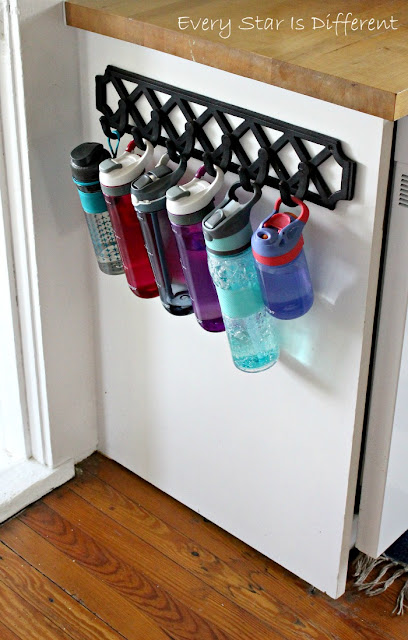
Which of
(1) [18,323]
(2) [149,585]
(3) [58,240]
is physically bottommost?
(2) [149,585]

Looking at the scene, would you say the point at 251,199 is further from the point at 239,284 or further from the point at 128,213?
the point at 128,213

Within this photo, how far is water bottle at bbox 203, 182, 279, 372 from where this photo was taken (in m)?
1.28

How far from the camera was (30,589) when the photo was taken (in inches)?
63.9

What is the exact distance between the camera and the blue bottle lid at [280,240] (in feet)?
4.03

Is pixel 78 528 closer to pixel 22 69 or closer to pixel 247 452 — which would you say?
pixel 247 452

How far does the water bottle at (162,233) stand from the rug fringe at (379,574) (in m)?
0.60

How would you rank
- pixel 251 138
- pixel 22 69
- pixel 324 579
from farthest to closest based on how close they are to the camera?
pixel 324 579
pixel 22 69
pixel 251 138

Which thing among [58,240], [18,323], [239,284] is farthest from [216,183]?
[18,323]

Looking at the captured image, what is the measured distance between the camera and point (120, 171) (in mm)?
1404

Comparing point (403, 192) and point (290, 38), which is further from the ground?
point (290, 38)

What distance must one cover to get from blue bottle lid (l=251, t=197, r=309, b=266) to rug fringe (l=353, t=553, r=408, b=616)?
703mm

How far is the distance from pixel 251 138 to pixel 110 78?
0.30 metres

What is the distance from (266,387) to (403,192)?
44cm

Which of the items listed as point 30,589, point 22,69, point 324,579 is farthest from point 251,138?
point 30,589
